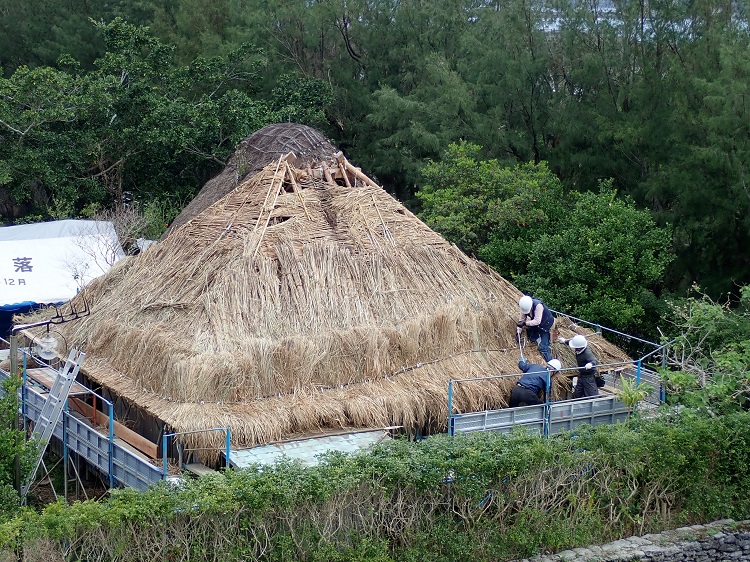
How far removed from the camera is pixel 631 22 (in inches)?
1026

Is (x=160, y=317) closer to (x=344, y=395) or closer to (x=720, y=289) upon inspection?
(x=344, y=395)

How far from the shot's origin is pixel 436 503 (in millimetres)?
13672

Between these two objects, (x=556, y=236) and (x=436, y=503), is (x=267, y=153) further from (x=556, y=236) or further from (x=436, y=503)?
(x=436, y=503)

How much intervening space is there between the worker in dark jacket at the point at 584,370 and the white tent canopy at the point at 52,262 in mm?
12828

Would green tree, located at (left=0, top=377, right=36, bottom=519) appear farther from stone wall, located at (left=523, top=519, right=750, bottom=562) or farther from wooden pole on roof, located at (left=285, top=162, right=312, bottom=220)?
stone wall, located at (left=523, top=519, right=750, bottom=562)

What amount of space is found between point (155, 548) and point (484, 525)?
4883 mm

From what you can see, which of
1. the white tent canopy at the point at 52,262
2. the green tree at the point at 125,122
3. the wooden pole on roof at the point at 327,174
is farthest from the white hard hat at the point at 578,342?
the green tree at the point at 125,122

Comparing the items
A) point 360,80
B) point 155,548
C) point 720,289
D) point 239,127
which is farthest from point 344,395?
point 360,80

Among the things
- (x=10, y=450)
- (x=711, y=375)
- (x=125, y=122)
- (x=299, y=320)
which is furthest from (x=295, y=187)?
(x=125, y=122)

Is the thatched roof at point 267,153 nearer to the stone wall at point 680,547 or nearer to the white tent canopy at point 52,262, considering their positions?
the white tent canopy at point 52,262

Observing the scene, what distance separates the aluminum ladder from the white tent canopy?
25.5 feet

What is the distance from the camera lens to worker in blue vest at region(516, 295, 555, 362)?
59.3 feet

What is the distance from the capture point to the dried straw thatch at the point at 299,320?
15.6m

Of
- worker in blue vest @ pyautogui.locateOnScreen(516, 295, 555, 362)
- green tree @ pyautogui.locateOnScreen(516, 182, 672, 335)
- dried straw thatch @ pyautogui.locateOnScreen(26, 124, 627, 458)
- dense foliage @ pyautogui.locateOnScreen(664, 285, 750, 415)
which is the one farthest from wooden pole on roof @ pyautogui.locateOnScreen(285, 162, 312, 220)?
dense foliage @ pyautogui.locateOnScreen(664, 285, 750, 415)
